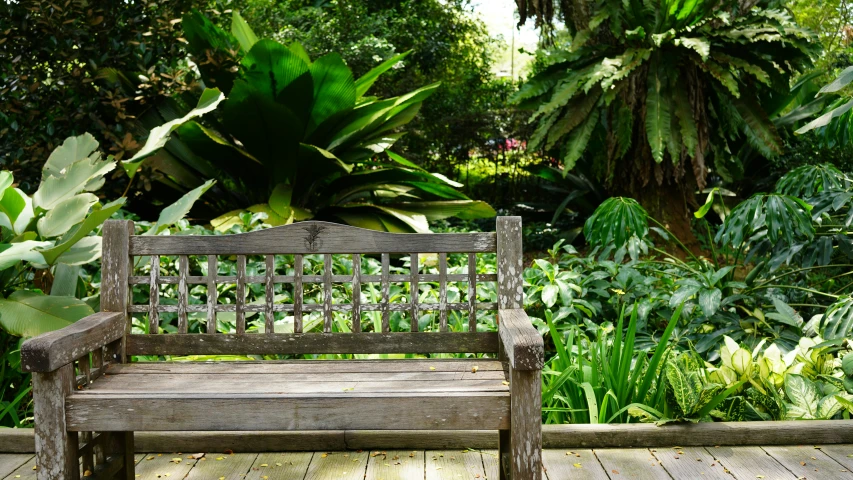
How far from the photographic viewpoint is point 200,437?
8.50 feet

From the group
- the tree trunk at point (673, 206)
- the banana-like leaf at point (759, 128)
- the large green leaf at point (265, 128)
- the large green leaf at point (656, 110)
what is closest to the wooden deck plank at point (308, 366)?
the large green leaf at point (265, 128)

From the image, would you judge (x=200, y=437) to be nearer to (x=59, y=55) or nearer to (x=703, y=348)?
(x=703, y=348)

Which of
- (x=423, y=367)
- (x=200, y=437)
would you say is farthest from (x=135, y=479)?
(x=423, y=367)

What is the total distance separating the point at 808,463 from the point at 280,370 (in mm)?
1768

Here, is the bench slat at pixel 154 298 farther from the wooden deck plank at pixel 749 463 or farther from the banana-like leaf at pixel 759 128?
the banana-like leaf at pixel 759 128

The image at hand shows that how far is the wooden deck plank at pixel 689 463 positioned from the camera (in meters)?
2.34

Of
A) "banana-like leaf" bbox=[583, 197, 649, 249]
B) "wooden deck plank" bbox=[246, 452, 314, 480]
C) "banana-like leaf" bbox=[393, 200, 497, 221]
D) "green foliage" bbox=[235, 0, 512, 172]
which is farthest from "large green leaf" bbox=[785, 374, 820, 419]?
"green foliage" bbox=[235, 0, 512, 172]

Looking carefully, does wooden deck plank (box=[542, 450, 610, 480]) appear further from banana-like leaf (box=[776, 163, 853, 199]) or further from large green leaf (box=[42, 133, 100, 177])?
large green leaf (box=[42, 133, 100, 177])

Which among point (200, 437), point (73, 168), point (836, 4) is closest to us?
point (200, 437)

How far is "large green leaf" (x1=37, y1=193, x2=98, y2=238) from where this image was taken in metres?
2.66

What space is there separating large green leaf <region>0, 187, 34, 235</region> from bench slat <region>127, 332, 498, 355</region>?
0.76 metres

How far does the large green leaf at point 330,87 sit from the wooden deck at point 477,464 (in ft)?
9.38

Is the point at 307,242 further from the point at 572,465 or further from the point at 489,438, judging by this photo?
the point at 572,465

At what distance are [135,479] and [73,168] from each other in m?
1.25
